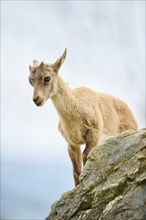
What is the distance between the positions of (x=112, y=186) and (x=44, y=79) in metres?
6.04

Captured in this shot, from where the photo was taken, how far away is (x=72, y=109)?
17.6 meters

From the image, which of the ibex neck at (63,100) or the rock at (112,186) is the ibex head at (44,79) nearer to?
the ibex neck at (63,100)

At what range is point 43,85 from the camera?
17.0 metres

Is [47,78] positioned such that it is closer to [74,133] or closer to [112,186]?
[74,133]

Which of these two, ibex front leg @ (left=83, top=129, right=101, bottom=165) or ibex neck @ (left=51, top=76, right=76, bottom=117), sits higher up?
ibex neck @ (left=51, top=76, right=76, bottom=117)

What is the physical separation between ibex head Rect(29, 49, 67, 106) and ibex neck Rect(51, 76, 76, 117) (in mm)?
322

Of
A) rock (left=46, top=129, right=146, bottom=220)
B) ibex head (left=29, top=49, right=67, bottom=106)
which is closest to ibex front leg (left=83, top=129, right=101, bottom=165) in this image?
ibex head (left=29, top=49, right=67, bottom=106)

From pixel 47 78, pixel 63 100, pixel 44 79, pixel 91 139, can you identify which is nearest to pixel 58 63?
pixel 47 78

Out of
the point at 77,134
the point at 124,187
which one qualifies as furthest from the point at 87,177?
the point at 77,134

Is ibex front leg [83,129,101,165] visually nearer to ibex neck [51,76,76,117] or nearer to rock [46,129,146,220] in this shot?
ibex neck [51,76,76,117]

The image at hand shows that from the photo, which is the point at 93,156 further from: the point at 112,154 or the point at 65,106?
the point at 65,106

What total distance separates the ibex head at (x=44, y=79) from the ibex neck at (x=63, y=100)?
0.32 meters

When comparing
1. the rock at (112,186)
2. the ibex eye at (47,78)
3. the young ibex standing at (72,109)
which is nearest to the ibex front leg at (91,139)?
the young ibex standing at (72,109)

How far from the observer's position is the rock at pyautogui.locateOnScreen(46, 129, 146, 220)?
11.4 metres
